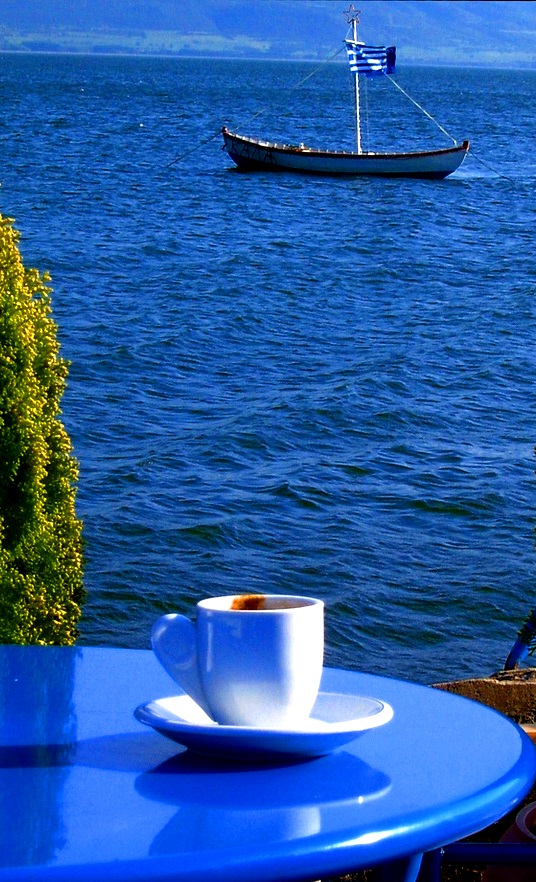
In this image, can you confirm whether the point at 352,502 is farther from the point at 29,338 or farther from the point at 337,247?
the point at 337,247

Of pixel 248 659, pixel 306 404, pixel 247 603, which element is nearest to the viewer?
pixel 248 659

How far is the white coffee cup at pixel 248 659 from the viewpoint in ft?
5.72

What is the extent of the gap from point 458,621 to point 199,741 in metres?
8.98

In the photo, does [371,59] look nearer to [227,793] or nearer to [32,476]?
[32,476]

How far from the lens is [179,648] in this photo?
1.83 metres

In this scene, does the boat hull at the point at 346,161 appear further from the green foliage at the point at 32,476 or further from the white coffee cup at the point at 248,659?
the white coffee cup at the point at 248,659

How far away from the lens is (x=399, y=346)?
21.4 meters

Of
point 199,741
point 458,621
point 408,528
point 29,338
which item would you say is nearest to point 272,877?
point 199,741

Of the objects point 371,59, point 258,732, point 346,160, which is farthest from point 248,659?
point 346,160

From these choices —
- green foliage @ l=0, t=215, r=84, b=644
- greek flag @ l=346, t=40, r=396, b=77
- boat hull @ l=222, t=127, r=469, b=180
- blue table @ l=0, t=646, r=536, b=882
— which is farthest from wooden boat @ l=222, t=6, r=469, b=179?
blue table @ l=0, t=646, r=536, b=882

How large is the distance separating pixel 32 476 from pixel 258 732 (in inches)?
94.8

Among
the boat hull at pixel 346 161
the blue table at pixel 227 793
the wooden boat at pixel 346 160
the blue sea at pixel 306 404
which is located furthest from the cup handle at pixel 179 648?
the boat hull at pixel 346 161

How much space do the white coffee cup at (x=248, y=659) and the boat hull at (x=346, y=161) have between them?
1875 inches

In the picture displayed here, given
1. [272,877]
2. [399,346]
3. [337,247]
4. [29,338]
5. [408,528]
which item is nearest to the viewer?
[272,877]
